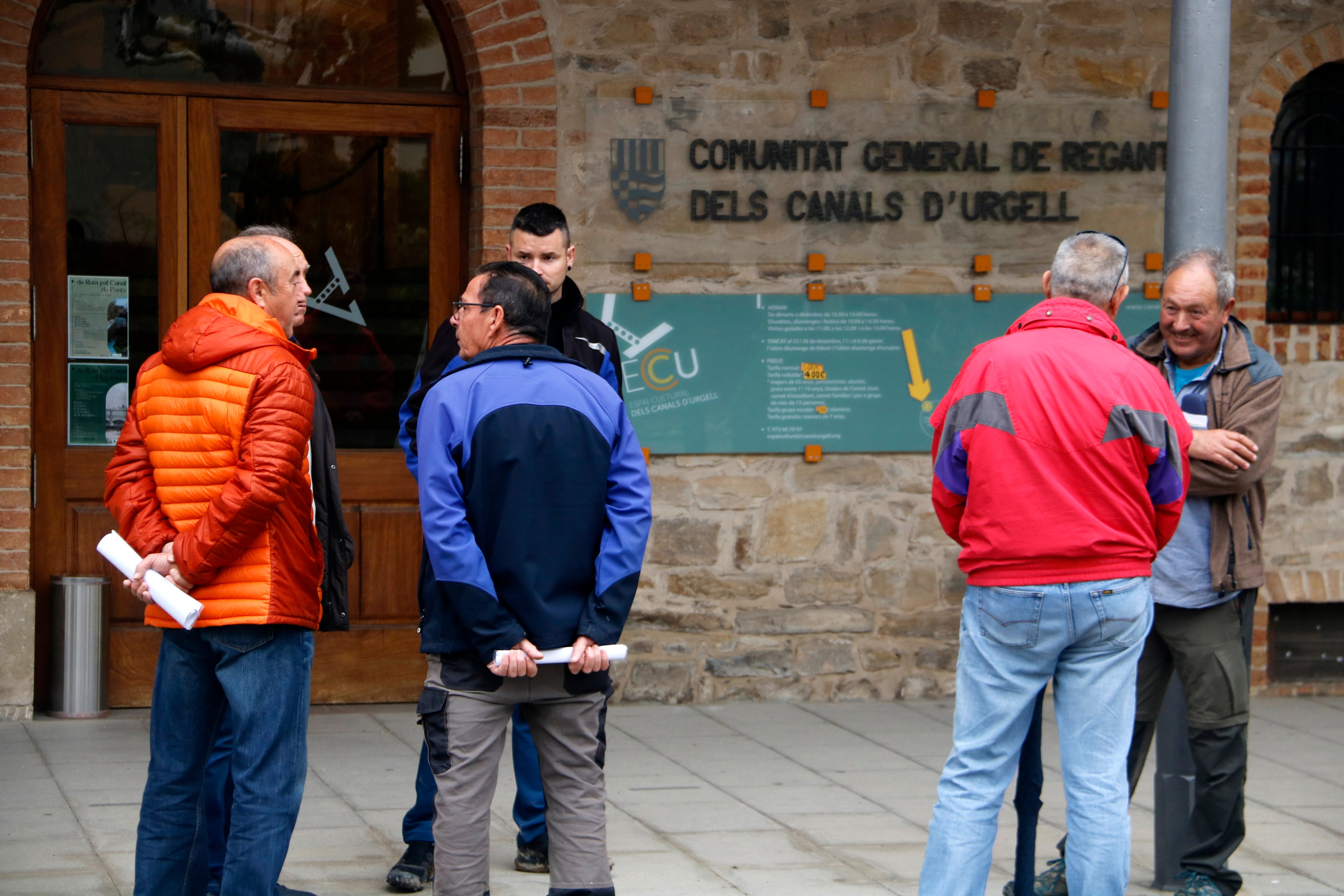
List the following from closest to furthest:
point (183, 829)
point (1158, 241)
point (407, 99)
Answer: point (183, 829) < point (407, 99) < point (1158, 241)

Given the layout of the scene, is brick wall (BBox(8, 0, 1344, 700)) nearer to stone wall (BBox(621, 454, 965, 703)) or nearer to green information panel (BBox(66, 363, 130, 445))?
stone wall (BBox(621, 454, 965, 703))

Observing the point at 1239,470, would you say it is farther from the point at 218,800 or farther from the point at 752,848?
the point at 218,800

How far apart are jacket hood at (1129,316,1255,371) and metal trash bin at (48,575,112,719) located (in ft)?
14.0

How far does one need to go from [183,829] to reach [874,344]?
→ 4147 mm

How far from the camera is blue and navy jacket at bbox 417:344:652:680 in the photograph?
3.32 m

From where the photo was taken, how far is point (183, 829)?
3744 millimetres

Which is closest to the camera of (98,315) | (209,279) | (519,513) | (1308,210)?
(519,513)

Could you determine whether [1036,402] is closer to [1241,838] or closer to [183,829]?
[1241,838]

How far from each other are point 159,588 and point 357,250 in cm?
346

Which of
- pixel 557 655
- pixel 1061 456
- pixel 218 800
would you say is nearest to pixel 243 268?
pixel 557 655

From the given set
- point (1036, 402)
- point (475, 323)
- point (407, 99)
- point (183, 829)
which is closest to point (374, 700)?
point (407, 99)

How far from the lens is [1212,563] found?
4.28m

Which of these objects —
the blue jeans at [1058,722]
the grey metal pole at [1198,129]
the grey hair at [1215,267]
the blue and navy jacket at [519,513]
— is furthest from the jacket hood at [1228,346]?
the blue and navy jacket at [519,513]

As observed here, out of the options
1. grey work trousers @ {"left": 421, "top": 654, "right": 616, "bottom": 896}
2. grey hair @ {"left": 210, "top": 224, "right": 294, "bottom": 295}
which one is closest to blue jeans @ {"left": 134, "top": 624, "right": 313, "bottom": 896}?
grey work trousers @ {"left": 421, "top": 654, "right": 616, "bottom": 896}
